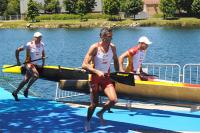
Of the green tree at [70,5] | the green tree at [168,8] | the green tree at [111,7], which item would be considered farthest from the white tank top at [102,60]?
the green tree at [70,5]

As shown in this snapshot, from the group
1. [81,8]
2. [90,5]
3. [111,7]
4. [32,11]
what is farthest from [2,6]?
[111,7]

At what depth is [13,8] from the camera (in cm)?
12731

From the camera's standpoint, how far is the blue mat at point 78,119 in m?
9.84

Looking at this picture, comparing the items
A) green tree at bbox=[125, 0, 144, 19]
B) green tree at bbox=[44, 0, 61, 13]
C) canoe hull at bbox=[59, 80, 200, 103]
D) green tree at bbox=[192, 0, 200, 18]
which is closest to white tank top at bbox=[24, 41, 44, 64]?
canoe hull at bbox=[59, 80, 200, 103]

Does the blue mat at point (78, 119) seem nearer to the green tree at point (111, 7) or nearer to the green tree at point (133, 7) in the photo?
the green tree at point (133, 7)

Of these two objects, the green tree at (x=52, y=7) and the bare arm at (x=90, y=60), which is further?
the green tree at (x=52, y=7)

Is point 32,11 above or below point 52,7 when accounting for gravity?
below

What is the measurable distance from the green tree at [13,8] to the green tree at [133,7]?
35.3 meters

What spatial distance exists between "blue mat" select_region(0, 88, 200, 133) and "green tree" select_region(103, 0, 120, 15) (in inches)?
3691

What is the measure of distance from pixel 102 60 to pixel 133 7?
96.3 metres

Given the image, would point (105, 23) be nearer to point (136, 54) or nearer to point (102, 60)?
point (136, 54)

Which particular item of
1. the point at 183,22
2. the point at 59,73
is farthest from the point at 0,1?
the point at 59,73

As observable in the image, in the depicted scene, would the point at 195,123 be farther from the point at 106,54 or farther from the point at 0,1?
the point at 0,1

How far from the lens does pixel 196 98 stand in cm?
1002
